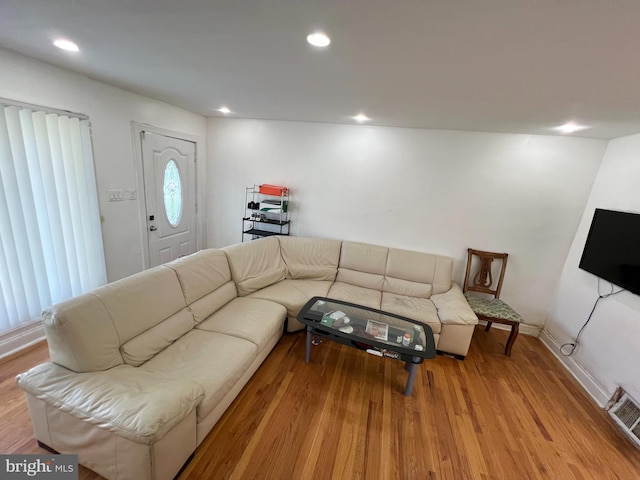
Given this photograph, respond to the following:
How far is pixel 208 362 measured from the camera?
1617mm

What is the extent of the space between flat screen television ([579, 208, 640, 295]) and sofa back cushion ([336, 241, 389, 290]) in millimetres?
2006

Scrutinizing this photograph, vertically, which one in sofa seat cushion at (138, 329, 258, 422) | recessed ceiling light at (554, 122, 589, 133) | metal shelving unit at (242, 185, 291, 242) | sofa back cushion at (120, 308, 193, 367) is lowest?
sofa seat cushion at (138, 329, 258, 422)

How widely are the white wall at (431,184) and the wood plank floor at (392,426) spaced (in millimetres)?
1384

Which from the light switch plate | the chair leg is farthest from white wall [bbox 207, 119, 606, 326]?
the light switch plate

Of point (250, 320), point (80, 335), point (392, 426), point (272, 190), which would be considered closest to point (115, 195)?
point (272, 190)

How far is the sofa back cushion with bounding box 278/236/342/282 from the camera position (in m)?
3.24

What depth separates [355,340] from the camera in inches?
78.5

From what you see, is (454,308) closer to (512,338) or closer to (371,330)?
(512,338)

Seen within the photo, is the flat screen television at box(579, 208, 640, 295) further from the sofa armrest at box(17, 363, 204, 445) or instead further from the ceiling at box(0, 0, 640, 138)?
the sofa armrest at box(17, 363, 204, 445)

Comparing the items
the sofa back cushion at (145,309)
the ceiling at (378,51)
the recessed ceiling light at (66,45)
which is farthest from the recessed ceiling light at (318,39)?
the sofa back cushion at (145,309)

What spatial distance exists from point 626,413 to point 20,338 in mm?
4904

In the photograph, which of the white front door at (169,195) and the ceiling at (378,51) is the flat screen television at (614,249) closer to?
the ceiling at (378,51)

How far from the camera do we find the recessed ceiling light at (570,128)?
88.3 inches

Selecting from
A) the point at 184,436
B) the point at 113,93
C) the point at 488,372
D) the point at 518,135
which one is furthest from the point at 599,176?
the point at 113,93
